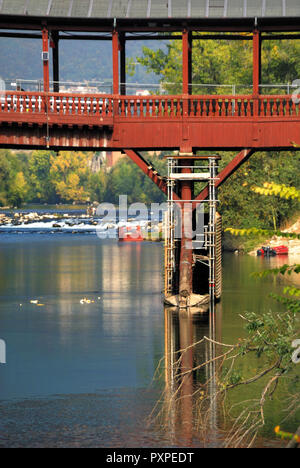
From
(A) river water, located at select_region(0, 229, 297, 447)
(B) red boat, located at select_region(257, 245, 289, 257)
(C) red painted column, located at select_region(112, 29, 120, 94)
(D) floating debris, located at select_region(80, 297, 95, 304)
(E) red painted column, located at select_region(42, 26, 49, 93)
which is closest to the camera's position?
(A) river water, located at select_region(0, 229, 297, 447)

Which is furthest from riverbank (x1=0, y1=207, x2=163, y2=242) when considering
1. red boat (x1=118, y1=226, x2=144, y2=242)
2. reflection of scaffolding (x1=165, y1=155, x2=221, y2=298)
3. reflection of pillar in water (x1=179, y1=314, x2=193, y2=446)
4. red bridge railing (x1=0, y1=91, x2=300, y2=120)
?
reflection of pillar in water (x1=179, y1=314, x2=193, y2=446)

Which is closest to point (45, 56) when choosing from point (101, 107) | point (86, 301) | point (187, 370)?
point (101, 107)

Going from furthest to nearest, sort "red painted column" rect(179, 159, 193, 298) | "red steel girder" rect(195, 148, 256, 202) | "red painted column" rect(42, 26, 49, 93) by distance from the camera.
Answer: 1. "red painted column" rect(179, 159, 193, 298)
2. "red steel girder" rect(195, 148, 256, 202)
3. "red painted column" rect(42, 26, 49, 93)

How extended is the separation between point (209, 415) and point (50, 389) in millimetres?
5127

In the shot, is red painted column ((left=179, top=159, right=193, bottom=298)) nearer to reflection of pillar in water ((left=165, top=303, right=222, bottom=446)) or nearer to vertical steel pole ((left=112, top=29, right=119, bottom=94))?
reflection of pillar in water ((left=165, top=303, right=222, bottom=446))

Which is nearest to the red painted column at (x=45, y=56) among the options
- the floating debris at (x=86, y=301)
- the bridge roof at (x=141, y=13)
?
the bridge roof at (x=141, y=13)

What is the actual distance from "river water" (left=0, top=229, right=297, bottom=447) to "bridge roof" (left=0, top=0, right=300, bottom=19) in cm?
1059

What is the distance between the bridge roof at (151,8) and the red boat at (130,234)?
46.8 m

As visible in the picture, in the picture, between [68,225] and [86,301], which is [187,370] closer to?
[86,301]

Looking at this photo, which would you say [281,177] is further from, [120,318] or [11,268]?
[120,318]

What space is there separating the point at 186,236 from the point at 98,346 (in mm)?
7605

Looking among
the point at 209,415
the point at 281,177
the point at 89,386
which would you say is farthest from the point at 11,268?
the point at 209,415

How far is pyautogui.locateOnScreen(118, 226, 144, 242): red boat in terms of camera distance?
8472cm

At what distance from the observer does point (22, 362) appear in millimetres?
30703
